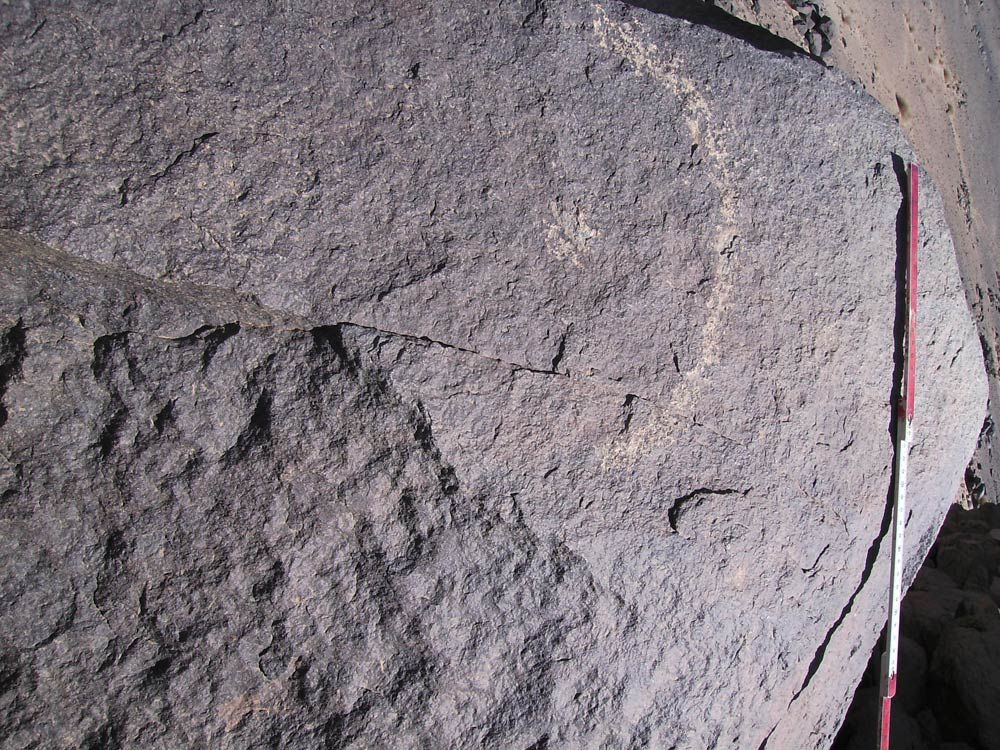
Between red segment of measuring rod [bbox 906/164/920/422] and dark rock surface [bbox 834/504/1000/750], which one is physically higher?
red segment of measuring rod [bbox 906/164/920/422]

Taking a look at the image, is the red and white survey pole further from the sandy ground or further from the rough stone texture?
the sandy ground

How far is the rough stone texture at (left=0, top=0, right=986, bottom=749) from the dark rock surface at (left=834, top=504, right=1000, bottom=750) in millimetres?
686

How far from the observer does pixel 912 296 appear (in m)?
1.33

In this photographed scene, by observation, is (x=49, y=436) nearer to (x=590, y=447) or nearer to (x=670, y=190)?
(x=590, y=447)

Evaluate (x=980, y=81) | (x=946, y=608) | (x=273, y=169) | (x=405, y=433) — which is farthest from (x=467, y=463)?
(x=980, y=81)

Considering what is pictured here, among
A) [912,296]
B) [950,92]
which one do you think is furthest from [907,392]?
[950,92]

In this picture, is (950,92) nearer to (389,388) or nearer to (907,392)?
(907,392)

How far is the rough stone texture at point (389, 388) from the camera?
2.96ft

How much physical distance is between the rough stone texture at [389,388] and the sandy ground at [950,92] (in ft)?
4.70

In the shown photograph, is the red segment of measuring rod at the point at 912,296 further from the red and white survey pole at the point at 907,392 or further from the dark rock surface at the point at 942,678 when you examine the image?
the dark rock surface at the point at 942,678

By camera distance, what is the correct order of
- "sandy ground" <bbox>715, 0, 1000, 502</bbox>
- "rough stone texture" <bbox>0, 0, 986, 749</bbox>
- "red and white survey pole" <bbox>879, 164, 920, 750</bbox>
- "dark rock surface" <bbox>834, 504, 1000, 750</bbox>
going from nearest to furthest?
"rough stone texture" <bbox>0, 0, 986, 749</bbox> → "red and white survey pole" <bbox>879, 164, 920, 750</bbox> → "dark rock surface" <bbox>834, 504, 1000, 750</bbox> → "sandy ground" <bbox>715, 0, 1000, 502</bbox>

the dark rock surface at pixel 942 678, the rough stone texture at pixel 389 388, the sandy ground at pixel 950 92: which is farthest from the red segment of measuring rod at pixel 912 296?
the sandy ground at pixel 950 92

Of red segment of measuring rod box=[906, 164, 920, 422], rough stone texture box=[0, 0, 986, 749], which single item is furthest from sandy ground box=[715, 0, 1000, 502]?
rough stone texture box=[0, 0, 986, 749]

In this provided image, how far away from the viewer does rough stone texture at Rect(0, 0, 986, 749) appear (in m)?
0.90
